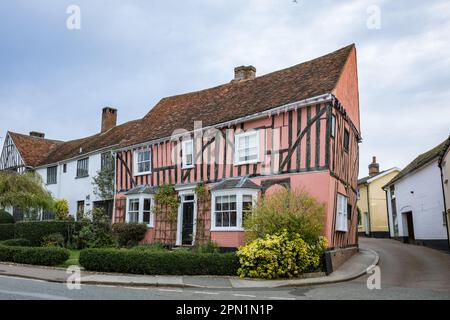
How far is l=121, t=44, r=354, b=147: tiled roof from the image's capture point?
1647cm

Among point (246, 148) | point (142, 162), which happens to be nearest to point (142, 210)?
point (142, 162)

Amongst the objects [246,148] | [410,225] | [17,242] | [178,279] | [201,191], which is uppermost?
[246,148]

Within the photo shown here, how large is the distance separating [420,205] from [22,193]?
2179 centimetres

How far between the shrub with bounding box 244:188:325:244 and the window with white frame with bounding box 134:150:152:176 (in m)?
8.14

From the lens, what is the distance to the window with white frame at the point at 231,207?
15.9m

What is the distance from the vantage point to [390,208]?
99.9 ft

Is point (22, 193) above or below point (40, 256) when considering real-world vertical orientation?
above

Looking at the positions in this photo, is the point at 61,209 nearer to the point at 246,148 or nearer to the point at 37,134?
the point at 246,148

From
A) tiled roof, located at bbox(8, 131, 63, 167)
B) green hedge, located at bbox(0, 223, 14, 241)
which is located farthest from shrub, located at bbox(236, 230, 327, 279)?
tiled roof, located at bbox(8, 131, 63, 167)

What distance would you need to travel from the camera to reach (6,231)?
21.0m

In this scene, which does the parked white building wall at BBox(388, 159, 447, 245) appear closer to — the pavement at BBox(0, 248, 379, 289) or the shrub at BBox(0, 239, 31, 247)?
the pavement at BBox(0, 248, 379, 289)
